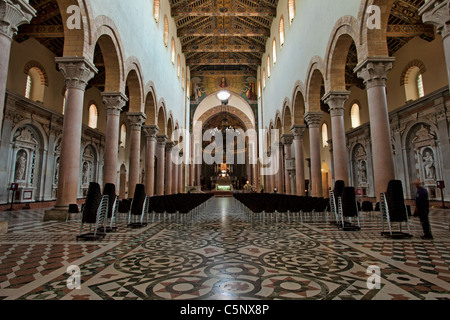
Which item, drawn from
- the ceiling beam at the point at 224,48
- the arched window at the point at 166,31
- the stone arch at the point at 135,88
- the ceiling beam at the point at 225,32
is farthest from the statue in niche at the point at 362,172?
the arched window at the point at 166,31

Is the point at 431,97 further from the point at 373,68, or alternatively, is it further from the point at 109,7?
the point at 109,7

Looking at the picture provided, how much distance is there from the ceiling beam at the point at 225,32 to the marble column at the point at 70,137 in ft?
52.0

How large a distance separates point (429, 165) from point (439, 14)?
32.2 ft

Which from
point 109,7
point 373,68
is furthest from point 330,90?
point 109,7

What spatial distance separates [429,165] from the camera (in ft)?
39.1

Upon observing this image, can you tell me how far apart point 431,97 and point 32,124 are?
18.7 m

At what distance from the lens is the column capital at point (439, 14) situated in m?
4.37

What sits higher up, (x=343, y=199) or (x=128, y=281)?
(x=343, y=199)

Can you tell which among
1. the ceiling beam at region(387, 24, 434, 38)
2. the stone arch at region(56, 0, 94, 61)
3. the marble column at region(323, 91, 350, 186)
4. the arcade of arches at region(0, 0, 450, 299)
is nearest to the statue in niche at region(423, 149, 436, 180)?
the arcade of arches at region(0, 0, 450, 299)

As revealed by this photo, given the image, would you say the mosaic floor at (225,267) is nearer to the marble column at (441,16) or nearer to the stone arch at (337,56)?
the marble column at (441,16)

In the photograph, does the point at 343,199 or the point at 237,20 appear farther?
the point at 237,20

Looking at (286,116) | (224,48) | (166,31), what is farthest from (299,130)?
(224,48)

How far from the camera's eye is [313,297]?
2123 mm

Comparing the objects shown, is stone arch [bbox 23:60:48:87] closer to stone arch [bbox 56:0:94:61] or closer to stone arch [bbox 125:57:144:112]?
stone arch [bbox 125:57:144:112]
